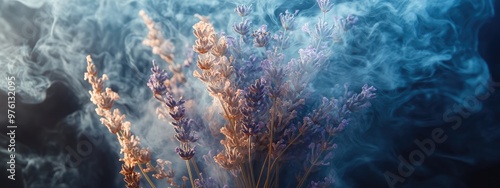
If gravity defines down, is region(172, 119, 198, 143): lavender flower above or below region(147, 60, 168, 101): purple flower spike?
below

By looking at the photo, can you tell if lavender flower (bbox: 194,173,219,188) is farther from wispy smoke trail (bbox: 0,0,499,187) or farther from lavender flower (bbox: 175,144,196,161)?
wispy smoke trail (bbox: 0,0,499,187)

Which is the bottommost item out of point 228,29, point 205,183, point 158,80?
point 205,183

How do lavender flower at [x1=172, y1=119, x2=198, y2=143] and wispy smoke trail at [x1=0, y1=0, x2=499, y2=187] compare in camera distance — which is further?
wispy smoke trail at [x1=0, y1=0, x2=499, y2=187]

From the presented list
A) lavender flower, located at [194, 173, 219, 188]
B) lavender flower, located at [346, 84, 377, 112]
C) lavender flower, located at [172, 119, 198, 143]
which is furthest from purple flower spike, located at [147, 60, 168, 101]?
lavender flower, located at [346, 84, 377, 112]

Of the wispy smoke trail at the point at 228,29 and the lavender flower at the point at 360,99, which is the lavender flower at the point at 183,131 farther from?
the lavender flower at the point at 360,99

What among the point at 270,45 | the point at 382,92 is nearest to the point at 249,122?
the point at 270,45

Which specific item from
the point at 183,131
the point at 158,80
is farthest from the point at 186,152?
the point at 158,80

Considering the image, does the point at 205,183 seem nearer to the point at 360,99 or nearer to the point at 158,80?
the point at 158,80

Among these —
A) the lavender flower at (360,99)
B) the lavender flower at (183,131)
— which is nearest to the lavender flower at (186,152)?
the lavender flower at (183,131)

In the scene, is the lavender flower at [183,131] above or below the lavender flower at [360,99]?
above

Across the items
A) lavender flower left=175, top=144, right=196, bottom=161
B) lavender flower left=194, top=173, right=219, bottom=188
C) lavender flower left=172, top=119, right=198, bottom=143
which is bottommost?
lavender flower left=194, top=173, right=219, bottom=188

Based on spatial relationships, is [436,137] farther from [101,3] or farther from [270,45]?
[101,3]
